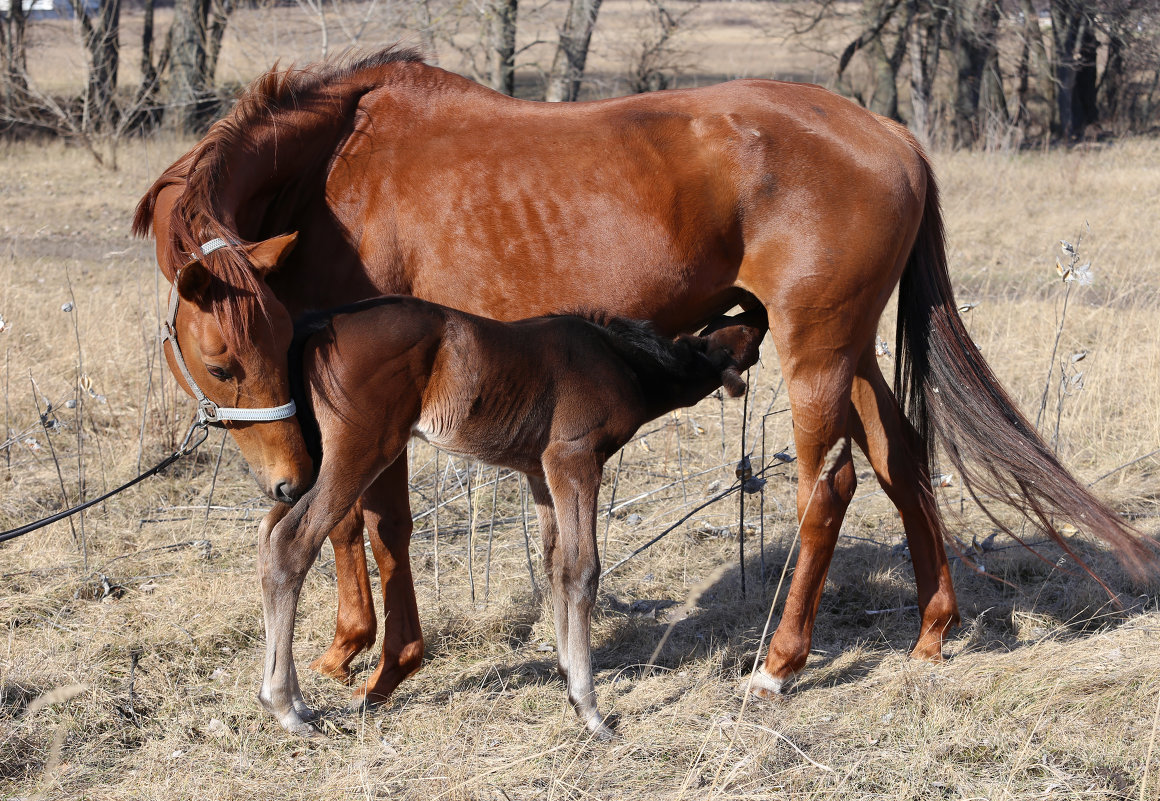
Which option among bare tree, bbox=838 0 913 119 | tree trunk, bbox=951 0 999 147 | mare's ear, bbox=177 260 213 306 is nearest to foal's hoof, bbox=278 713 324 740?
mare's ear, bbox=177 260 213 306

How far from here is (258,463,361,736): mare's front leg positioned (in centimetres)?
293

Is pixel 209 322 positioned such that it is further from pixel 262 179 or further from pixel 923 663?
pixel 923 663

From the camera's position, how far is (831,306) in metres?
3.46

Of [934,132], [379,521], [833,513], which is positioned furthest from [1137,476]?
Answer: [934,132]

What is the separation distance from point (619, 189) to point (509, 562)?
202cm

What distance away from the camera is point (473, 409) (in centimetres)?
305

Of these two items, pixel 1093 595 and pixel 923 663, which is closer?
pixel 923 663

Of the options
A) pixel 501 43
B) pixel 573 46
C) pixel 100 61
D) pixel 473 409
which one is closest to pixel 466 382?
pixel 473 409

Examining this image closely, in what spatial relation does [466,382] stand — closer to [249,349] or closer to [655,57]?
[249,349]

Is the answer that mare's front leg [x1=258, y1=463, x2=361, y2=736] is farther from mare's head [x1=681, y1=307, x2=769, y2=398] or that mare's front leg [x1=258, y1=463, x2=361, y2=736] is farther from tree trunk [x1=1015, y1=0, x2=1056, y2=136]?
tree trunk [x1=1015, y1=0, x2=1056, y2=136]

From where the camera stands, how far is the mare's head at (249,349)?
279cm

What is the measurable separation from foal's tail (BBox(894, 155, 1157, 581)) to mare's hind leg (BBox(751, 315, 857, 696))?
530 mm

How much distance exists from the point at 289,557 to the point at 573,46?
11.0 metres

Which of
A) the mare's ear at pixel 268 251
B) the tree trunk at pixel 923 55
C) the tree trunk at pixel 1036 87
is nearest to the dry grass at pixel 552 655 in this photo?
the mare's ear at pixel 268 251
